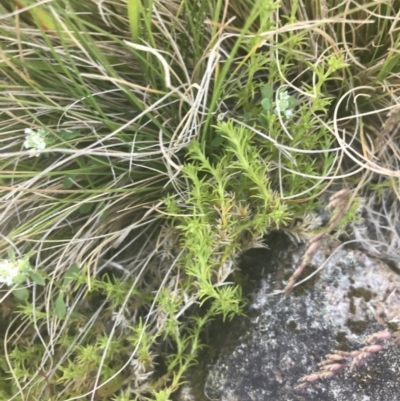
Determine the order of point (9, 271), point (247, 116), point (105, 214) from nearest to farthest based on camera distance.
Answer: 1. point (9, 271)
2. point (247, 116)
3. point (105, 214)

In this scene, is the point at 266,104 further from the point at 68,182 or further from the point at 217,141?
the point at 68,182

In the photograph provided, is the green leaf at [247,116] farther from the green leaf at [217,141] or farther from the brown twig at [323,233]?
the brown twig at [323,233]

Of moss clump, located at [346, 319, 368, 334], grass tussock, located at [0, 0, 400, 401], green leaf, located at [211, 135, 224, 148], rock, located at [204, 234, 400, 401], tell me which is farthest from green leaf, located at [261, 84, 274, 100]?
moss clump, located at [346, 319, 368, 334]

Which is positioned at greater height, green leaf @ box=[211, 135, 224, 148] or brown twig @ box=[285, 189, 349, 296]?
green leaf @ box=[211, 135, 224, 148]

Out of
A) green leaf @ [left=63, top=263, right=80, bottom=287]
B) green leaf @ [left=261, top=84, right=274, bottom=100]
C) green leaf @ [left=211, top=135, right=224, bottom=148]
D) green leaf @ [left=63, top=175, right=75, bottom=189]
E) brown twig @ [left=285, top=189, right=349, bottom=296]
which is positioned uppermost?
green leaf @ [left=261, top=84, right=274, bottom=100]

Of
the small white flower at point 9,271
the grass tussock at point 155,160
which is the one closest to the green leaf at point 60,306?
the grass tussock at point 155,160

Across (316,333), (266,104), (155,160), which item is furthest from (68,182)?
(316,333)

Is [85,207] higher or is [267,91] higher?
[267,91]

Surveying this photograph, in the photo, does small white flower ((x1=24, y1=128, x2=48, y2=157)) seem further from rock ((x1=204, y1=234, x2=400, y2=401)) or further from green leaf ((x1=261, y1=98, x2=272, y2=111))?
rock ((x1=204, y1=234, x2=400, y2=401))
